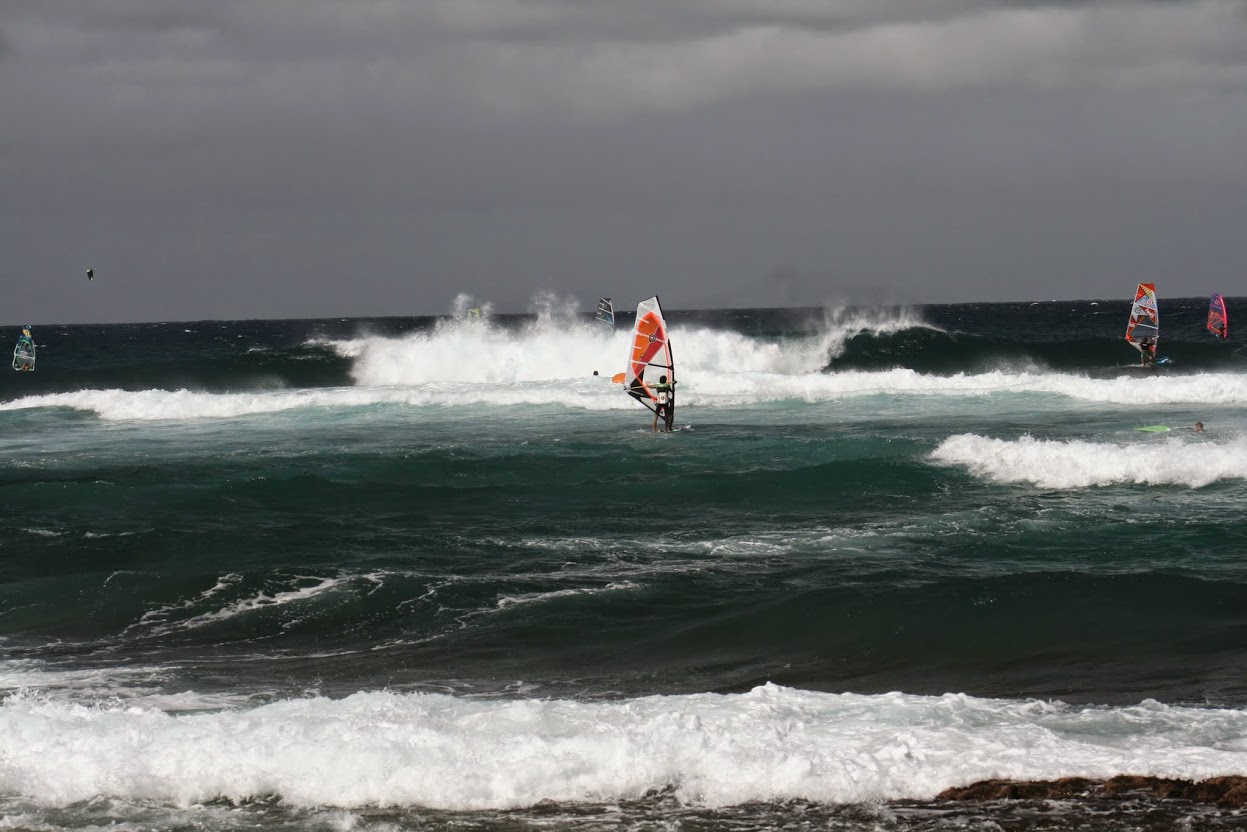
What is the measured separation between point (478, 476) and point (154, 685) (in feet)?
41.3

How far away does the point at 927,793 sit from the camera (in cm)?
758

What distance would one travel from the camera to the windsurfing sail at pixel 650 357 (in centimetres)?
2597

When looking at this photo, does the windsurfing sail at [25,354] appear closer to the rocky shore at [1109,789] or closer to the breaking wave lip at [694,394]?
the breaking wave lip at [694,394]

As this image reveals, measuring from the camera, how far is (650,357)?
2708cm

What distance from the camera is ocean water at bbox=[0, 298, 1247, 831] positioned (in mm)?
7930

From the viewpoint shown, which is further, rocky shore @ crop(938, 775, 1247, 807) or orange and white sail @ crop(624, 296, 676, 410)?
orange and white sail @ crop(624, 296, 676, 410)

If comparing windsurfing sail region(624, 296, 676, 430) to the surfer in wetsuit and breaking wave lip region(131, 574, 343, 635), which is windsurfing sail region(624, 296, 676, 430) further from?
breaking wave lip region(131, 574, 343, 635)

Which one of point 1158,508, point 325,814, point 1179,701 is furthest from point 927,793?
point 1158,508

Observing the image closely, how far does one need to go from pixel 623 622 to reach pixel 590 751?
4406mm

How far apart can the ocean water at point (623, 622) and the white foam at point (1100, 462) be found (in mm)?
85

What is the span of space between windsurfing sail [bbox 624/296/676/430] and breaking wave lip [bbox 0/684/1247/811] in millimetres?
16986

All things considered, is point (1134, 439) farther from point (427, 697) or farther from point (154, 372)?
point (154, 372)

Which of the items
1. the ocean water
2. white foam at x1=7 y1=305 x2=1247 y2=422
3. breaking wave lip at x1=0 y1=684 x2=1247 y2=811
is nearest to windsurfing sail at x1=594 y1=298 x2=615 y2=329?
white foam at x1=7 y1=305 x2=1247 y2=422

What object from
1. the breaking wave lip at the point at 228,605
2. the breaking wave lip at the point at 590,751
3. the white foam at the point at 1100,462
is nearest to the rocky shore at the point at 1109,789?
the breaking wave lip at the point at 590,751
